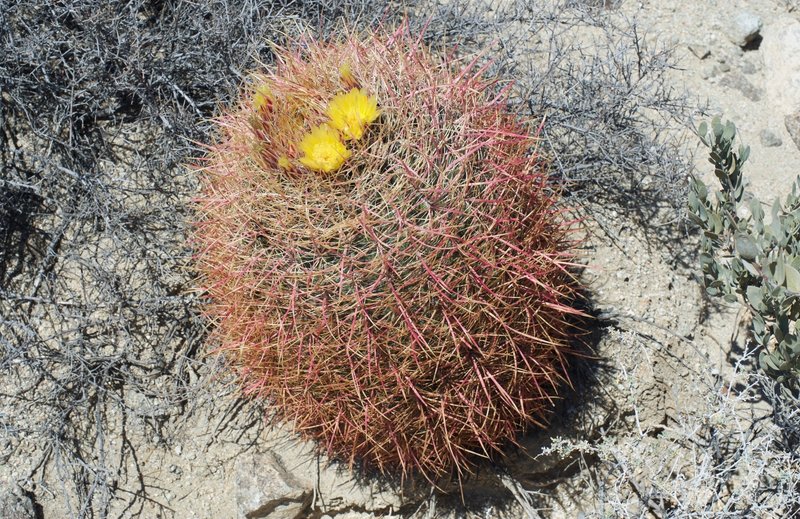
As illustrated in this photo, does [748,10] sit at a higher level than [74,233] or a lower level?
lower

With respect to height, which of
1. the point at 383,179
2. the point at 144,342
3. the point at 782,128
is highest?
the point at 144,342

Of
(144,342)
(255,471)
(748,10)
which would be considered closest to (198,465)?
(255,471)

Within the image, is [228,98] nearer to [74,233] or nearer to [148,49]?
[148,49]

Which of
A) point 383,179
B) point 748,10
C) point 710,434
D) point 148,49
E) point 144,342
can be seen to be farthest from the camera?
point 748,10

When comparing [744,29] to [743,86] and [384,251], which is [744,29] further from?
[384,251]

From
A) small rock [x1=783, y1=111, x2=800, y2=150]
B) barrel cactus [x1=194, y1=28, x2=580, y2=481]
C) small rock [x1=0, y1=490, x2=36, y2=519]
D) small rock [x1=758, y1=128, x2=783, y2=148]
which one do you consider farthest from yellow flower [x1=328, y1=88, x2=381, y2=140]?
small rock [x1=783, y1=111, x2=800, y2=150]

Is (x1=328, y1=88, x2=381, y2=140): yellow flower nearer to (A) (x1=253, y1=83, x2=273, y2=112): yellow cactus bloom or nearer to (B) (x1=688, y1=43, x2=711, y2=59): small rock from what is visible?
(A) (x1=253, y1=83, x2=273, y2=112): yellow cactus bloom
